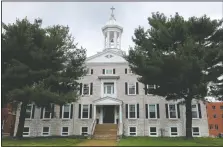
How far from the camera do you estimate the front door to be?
28328mm

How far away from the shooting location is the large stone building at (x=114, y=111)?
27.6 metres

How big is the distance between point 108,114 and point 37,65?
11.1m

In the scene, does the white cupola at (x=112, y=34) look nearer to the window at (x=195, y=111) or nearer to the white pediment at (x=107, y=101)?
the white pediment at (x=107, y=101)

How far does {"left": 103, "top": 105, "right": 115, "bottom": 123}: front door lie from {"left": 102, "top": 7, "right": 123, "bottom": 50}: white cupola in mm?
8013

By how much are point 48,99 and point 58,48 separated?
4.76 metres

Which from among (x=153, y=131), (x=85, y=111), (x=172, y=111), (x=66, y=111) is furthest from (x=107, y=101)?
(x=172, y=111)

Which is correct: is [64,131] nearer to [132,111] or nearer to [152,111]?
[132,111]

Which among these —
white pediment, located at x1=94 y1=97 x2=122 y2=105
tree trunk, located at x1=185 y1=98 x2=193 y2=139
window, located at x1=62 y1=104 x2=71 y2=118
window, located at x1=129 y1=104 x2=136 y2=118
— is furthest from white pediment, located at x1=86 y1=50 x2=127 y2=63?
tree trunk, located at x1=185 y1=98 x2=193 y2=139

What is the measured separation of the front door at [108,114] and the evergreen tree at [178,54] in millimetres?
8201

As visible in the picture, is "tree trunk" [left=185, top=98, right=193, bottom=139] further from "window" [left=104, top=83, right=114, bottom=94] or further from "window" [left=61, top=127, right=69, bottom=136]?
"window" [left=61, top=127, right=69, bottom=136]

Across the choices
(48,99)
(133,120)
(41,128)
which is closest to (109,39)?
(133,120)

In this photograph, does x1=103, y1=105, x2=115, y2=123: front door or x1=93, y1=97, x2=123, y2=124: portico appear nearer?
x1=93, y1=97, x2=123, y2=124: portico

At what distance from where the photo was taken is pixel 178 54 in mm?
19219

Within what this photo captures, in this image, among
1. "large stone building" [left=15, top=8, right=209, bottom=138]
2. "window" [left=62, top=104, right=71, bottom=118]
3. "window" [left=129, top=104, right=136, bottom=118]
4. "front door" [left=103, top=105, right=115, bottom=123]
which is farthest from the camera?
"window" [left=62, top=104, right=71, bottom=118]
